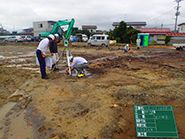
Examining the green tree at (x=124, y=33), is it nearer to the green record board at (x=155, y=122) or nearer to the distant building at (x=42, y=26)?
the green record board at (x=155, y=122)

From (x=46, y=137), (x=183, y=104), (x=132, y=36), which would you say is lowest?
(x=46, y=137)

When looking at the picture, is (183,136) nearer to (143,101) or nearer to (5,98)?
(143,101)

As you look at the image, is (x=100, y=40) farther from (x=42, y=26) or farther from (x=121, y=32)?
(x=42, y=26)

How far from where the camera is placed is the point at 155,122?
217 cm

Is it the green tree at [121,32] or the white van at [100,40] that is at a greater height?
the green tree at [121,32]

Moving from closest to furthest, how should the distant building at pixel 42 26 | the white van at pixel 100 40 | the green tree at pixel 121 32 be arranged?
the white van at pixel 100 40, the green tree at pixel 121 32, the distant building at pixel 42 26

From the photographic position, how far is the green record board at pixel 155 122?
209cm

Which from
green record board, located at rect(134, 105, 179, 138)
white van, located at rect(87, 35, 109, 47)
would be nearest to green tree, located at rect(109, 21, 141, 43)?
white van, located at rect(87, 35, 109, 47)

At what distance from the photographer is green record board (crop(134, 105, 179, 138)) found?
Answer: 209cm

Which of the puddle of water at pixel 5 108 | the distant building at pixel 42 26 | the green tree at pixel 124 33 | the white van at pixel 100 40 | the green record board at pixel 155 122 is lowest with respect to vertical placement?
the puddle of water at pixel 5 108

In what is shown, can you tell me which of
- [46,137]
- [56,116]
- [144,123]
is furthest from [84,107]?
[144,123]

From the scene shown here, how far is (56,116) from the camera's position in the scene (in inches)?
114

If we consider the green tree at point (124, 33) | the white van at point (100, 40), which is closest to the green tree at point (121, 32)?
the green tree at point (124, 33)

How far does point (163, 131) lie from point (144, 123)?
29cm
